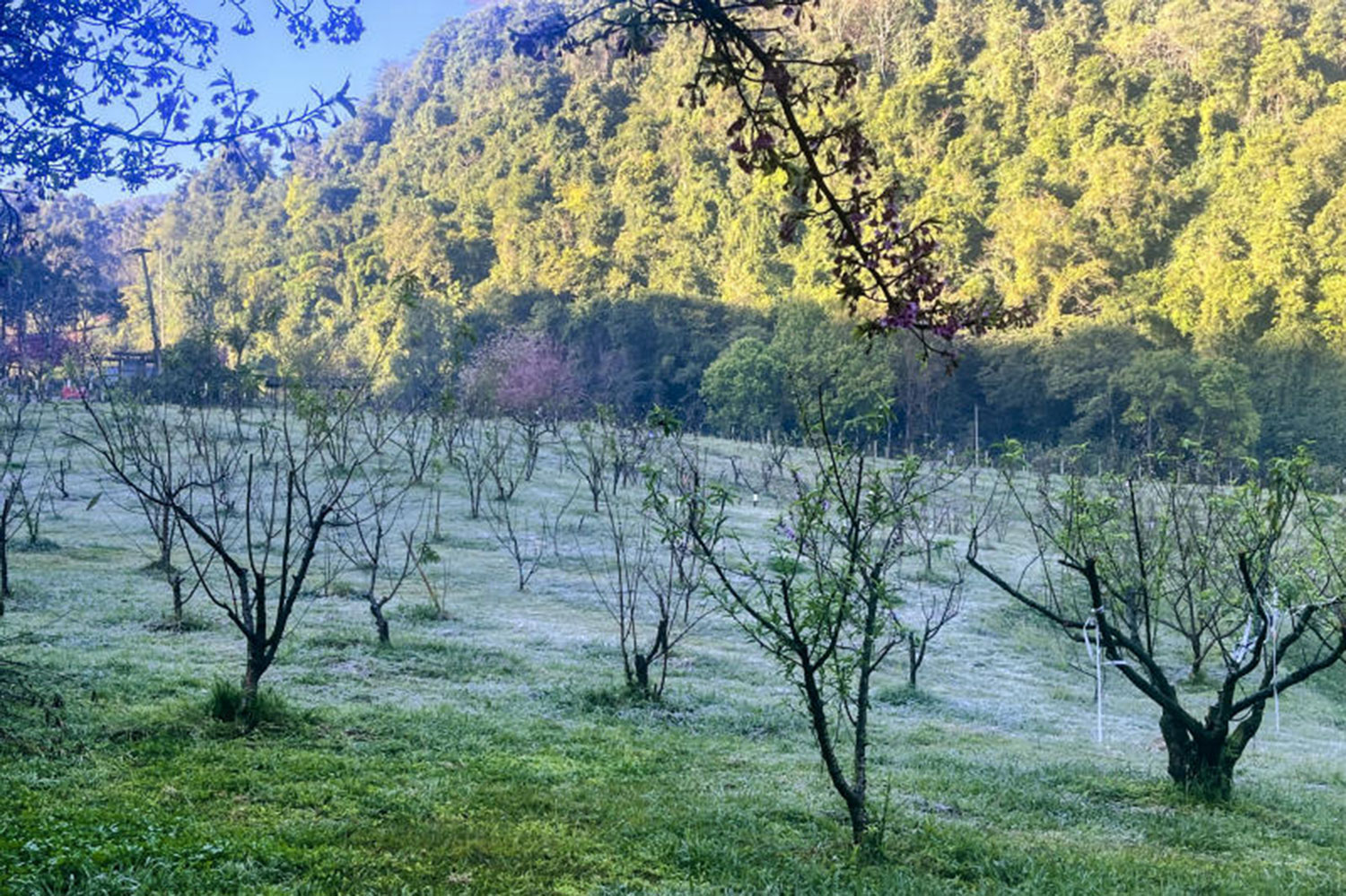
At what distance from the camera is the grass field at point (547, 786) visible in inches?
119

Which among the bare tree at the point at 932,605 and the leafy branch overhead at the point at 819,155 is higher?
the leafy branch overhead at the point at 819,155

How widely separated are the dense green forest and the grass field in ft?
51.0

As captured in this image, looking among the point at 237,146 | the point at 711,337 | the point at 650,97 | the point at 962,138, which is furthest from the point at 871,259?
the point at 650,97

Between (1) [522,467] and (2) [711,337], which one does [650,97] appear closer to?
(2) [711,337]

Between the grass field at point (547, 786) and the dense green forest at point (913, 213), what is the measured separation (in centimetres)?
1555

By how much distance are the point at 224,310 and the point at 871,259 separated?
5670cm

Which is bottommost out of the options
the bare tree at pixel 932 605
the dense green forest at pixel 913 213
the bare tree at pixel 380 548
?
the bare tree at pixel 932 605

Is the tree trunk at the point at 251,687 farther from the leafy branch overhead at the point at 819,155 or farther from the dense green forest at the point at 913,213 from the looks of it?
the dense green forest at the point at 913,213

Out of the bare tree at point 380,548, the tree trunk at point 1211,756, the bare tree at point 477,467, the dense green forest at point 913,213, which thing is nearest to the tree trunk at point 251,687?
the bare tree at point 380,548

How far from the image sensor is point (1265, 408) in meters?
36.6

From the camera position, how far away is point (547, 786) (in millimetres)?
4285

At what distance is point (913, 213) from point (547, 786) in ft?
96.5

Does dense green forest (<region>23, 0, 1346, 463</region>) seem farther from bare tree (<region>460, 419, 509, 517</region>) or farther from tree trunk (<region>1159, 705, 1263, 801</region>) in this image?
tree trunk (<region>1159, 705, 1263, 801</region>)

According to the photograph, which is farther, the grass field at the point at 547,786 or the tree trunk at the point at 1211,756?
the tree trunk at the point at 1211,756
